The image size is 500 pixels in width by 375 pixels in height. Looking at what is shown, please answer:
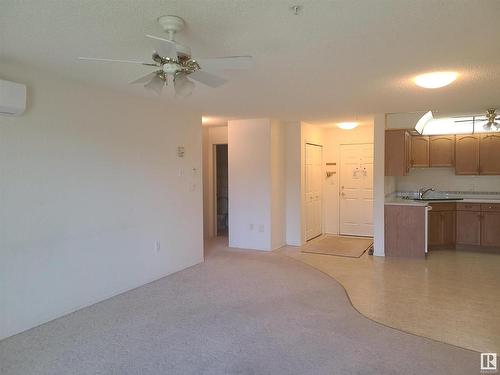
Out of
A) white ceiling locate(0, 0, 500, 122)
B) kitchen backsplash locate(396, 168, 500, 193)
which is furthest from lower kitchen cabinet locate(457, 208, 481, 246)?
white ceiling locate(0, 0, 500, 122)

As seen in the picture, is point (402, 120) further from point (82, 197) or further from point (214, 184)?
point (82, 197)

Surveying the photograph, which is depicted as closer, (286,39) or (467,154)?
(286,39)

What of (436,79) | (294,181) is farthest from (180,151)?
(436,79)

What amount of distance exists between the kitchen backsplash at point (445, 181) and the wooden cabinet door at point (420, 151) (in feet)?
1.37

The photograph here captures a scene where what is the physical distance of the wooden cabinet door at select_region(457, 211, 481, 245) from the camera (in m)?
6.26

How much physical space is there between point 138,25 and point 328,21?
3.87 feet

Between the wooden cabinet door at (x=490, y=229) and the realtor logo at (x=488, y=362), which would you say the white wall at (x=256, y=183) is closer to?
the wooden cabinet door at (x=490, y=229)

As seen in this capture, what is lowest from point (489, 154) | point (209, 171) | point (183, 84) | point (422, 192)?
point (422, 192)

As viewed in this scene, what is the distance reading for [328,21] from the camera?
2.24m

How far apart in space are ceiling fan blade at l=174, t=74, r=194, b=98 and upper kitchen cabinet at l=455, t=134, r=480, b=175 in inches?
219

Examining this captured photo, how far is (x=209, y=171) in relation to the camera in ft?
25.6

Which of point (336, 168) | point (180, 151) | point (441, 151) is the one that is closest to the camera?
point (180, 151)

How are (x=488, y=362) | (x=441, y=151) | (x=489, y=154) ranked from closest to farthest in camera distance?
(x=488, y=362) → (x=489, y=154) → (x=441, y=151)

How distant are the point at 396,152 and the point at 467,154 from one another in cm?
150
